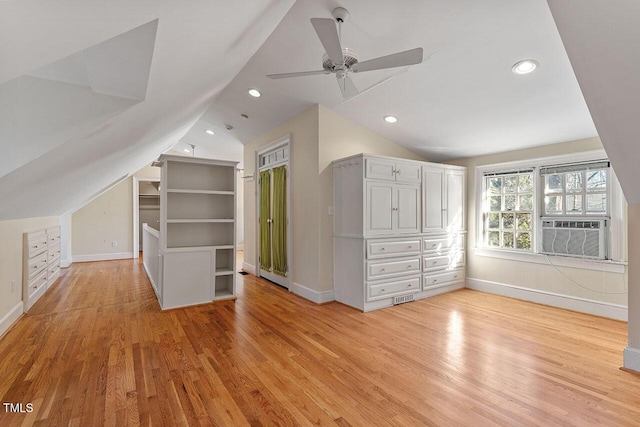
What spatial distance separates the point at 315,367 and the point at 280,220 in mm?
2817

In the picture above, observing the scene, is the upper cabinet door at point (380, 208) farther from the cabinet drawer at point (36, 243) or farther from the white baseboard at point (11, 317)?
the cabinet drawer at point (36, 243)

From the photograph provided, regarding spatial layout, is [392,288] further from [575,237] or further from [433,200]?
[575,237]

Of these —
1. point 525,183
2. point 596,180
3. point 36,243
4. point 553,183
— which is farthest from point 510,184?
point 36,243

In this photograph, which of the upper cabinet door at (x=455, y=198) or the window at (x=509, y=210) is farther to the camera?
the upper cabinet door at (x=455, y=198)

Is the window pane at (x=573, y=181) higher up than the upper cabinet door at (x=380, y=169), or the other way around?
the upper cabinet door at (x=380, y=169)

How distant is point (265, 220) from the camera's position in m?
5.41

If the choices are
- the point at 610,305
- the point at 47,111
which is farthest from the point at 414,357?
the point at 47,111

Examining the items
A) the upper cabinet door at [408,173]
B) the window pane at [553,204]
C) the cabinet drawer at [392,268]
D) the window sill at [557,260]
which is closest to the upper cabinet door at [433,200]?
the upper cabinet door at [408,173]

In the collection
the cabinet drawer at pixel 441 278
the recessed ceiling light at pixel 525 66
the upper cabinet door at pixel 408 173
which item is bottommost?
the cabinet drawer at pixel 441 278

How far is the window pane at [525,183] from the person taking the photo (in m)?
4.21

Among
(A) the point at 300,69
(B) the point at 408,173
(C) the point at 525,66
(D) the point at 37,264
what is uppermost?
(A) the point at 300,69

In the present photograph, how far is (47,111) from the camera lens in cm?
156

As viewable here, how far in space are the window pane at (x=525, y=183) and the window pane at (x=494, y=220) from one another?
19.9 inches

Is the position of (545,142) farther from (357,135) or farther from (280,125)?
(280,125)
